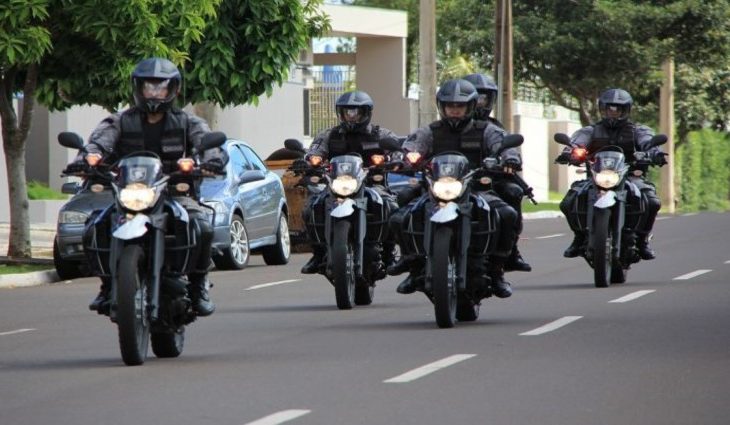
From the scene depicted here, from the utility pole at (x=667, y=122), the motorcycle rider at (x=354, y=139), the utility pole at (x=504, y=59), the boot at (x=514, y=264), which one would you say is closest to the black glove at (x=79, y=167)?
the boot at (x=514, y=264)

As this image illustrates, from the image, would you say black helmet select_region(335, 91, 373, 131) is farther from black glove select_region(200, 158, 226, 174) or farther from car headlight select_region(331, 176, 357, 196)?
black glove select_region(200, 158, 226, 174)

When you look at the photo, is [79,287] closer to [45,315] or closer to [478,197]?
[45,315]

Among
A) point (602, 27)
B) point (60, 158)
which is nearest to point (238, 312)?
point (60, 158)

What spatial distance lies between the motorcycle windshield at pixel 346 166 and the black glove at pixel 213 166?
12.8 feet

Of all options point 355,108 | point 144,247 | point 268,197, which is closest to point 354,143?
point 355,108

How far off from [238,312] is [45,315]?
5.66ft

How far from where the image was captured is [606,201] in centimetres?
1758

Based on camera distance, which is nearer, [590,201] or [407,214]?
[407,214]

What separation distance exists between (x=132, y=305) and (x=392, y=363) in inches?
63.7

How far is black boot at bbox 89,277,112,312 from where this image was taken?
11.1 metres

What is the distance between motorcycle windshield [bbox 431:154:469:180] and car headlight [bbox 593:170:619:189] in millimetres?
4498

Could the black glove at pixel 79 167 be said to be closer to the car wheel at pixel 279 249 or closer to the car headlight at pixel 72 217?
the car headlight at pixel 72 217

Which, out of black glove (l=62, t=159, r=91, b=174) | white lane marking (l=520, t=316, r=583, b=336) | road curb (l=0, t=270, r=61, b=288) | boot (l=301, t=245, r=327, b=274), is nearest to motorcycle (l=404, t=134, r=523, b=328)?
white lane marking (l=520, t=316, r=583, b=336)

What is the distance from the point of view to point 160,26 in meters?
23.2
